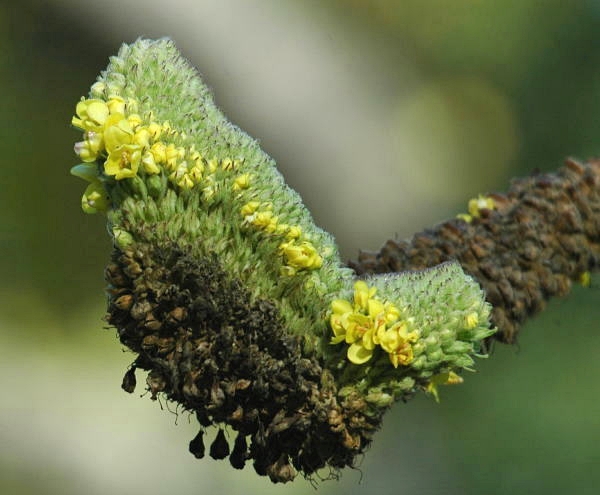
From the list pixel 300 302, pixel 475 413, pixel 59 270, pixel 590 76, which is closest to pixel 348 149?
pixel 59 270

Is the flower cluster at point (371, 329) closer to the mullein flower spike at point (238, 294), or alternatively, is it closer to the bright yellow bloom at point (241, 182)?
the mullein flower spike at point (238, 294)

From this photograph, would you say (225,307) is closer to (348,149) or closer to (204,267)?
(204,267)

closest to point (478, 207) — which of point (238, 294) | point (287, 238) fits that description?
point (287, 238)

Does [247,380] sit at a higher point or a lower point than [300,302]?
lower

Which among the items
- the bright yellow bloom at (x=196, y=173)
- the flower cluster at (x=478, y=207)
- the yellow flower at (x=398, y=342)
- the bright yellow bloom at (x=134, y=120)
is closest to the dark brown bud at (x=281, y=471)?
the yellow flower at (x=398, y=342)

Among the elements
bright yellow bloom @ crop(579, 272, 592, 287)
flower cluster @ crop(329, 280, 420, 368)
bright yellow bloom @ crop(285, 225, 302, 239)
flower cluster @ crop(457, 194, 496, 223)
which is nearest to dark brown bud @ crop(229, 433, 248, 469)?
flower cluster @ crop(329, 280, 420, 368)

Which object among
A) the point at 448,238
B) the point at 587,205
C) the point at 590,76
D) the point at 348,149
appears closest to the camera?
the point at 448,238

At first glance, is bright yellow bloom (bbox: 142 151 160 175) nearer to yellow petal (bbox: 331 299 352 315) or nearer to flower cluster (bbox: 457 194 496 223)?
yellow petal (bbox: 331 299 352 315)
